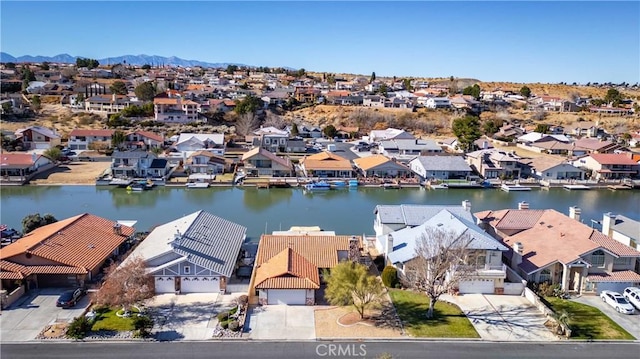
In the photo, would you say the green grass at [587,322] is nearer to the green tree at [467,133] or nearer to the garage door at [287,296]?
the garage door at [287,296]

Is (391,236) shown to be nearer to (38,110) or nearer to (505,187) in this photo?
(505,187)

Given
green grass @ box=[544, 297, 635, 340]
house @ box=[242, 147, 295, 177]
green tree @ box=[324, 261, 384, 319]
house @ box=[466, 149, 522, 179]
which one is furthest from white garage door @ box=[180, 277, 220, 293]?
house @ box=[466, 149, 522, 179]

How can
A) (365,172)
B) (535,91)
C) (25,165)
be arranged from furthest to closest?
(535,91)
(365,172)
(25,165)

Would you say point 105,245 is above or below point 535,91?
below

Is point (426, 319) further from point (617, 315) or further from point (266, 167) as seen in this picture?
point (266, 167)

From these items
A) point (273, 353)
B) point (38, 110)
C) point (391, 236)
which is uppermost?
point (38, 110)

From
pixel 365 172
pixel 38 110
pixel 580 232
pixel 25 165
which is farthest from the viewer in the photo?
pixel 38 110

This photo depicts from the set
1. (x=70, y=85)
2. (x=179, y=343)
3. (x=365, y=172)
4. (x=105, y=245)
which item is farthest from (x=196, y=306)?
(x=70, y=85)

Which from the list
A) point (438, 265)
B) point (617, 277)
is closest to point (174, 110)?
point (438, 265)
